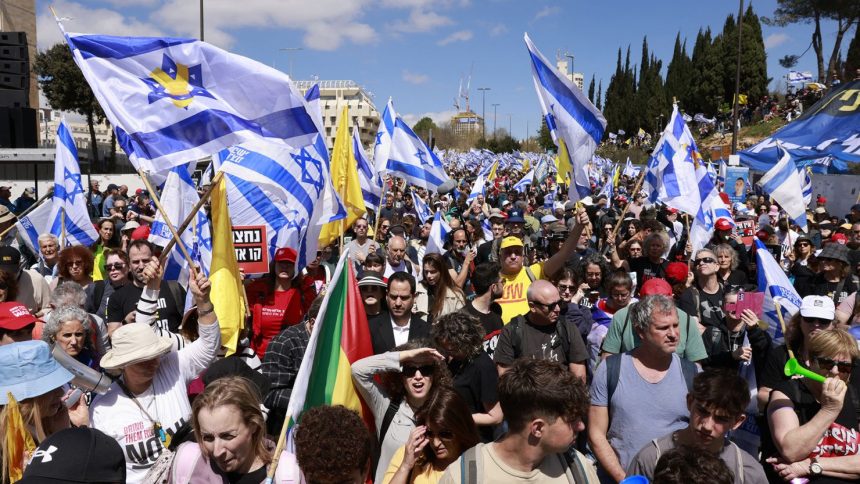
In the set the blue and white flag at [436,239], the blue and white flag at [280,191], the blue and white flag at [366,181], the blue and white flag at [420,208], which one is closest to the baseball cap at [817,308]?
the blue and white flag at [280,191]

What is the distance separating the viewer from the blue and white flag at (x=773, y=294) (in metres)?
4.46

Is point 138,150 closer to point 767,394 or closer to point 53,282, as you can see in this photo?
point 53,282

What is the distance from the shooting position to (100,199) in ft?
62.2

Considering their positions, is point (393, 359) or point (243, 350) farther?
point (243, 350)

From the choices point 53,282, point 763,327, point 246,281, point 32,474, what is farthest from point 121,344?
point 53,282

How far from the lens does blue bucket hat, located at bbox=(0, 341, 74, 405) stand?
8.87 feet

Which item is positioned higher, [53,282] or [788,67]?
[788,67]

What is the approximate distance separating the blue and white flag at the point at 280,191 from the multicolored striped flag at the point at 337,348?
264cm

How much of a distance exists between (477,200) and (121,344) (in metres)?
11.7

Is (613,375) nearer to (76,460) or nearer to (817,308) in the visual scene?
(817,308)

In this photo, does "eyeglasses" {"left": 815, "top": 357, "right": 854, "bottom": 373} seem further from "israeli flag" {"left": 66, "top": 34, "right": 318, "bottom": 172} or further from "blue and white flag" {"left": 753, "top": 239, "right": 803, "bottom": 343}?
"israeli flag" {"left": 66, "top": 34, "right": 318, "bottom": 172}

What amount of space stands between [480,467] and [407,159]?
26.3 ft

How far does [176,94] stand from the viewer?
5008 mm

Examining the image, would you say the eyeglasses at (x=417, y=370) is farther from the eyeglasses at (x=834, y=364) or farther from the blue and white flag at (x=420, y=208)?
the blue and white flag at (x=420, y=208)
